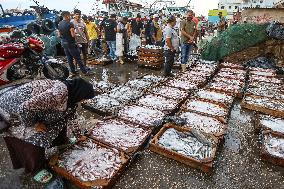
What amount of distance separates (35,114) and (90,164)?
1.06m

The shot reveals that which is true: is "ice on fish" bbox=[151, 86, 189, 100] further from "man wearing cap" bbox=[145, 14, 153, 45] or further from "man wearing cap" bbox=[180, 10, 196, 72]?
"man wearing cap" bbox=[145, 14, 153, 45]

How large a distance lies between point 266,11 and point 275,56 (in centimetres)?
302

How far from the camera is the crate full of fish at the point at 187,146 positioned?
10.8ft

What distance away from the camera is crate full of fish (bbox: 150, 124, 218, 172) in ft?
10.8

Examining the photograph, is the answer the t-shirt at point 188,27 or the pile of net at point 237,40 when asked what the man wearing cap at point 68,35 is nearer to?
the t-shirt at point 188,27

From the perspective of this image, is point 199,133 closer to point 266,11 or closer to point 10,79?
point 10,79

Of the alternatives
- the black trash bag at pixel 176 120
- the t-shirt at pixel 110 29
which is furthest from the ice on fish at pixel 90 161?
the t-shirt at pixel 110 29

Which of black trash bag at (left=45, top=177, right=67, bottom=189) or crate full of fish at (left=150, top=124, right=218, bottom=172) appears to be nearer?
black trash bag at (left=45, top=177, right=67, bottom=189)

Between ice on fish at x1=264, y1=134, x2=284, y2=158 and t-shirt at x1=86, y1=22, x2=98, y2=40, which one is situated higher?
t-shirt at x1=86, y1=22, x2=98, y2=40

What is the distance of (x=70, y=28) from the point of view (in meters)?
7.09

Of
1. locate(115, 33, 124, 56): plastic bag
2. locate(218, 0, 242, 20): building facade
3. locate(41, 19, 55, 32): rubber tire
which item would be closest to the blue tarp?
locate(41, 19, 55, 32): rubber tire

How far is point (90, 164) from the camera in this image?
319 cm

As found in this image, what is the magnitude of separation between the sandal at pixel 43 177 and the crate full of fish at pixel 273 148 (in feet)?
10.6

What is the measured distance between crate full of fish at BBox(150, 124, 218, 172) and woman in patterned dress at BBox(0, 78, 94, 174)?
143cm
